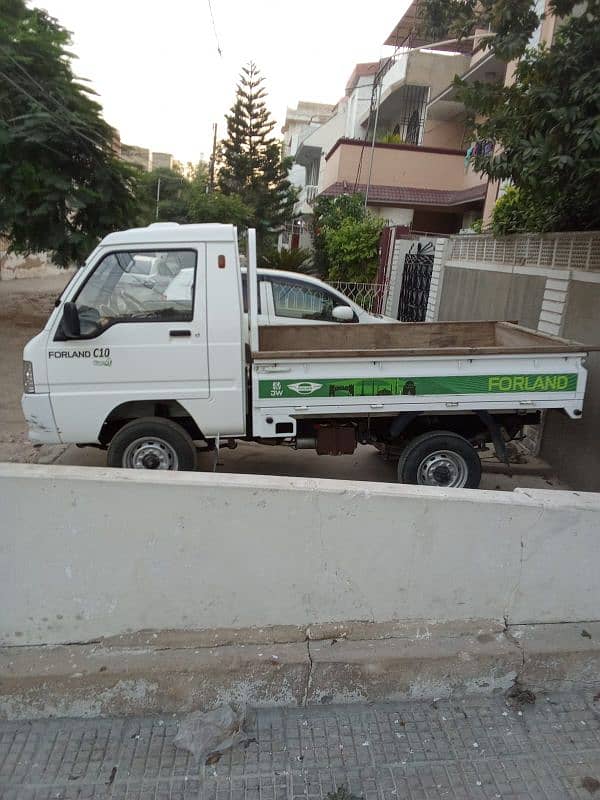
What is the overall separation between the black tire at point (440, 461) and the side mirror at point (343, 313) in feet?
9.00

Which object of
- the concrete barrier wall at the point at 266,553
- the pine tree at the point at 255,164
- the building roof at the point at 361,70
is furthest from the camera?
the pine tree at the point at 255,164

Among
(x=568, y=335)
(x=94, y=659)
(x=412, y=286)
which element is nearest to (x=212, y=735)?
(x=94, y=659)

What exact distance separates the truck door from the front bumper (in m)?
0.05

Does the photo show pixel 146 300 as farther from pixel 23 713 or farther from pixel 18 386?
pixel 18 386

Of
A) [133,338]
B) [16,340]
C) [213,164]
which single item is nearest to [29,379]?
[133,338]

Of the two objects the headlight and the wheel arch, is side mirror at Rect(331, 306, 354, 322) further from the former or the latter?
the headlight

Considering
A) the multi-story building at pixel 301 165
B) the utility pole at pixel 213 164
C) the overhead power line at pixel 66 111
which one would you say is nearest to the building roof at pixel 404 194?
the multi-story building at pixel 301 165

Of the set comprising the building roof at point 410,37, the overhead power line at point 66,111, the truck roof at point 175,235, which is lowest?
the truck roof at point 175,235

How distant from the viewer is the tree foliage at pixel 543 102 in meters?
4.11

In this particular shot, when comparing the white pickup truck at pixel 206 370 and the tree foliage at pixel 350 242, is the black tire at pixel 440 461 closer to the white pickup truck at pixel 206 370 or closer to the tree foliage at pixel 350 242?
the white pickup truck at pixel 206 370

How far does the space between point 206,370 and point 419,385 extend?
1.67m

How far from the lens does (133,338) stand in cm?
454

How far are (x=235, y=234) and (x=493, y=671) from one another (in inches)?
140

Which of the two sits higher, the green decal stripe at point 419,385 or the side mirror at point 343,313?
the side mirror at point 343,313
